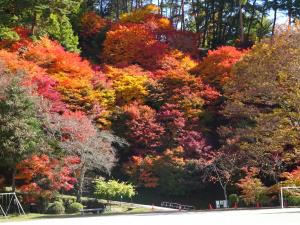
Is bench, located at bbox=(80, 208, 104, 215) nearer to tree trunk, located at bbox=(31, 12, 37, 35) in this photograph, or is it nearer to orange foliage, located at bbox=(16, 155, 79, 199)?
orange foliage, located at bbox=(16, 155, 79, 199)

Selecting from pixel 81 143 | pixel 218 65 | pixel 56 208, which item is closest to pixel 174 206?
pixel 81 143

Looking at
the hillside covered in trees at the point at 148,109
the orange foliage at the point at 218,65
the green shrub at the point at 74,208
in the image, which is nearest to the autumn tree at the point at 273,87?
the hillside covered in trees at the point at 148,109

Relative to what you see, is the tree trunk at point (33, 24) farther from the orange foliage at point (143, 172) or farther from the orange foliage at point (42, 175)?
the orange foliage at point (42, 175)

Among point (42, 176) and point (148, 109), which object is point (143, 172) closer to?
point (148, 109)

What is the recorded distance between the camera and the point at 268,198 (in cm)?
2281

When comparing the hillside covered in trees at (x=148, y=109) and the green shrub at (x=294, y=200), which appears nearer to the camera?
the green shrub at (x=294, y=200)

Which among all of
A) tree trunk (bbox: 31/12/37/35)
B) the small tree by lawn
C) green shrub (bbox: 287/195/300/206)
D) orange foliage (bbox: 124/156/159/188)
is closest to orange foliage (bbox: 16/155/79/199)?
the small tree by lawn

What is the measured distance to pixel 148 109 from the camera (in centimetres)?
3056

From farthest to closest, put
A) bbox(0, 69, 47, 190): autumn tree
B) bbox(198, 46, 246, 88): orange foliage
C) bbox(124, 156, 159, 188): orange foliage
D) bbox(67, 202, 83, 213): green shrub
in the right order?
bbox(198, 46, 246, 88): orange foliage → bbox(124, 156, 159, 188): orange foliage → bbox(67, 202, 83, 213): green shrub → bbox(0, 69, 47, 190): autumn tree

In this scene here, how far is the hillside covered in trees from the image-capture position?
20641mm

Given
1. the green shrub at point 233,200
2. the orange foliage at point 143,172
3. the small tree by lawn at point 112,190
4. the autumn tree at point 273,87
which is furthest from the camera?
the orange foliage at point 143,172

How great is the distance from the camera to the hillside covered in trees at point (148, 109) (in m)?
20.6

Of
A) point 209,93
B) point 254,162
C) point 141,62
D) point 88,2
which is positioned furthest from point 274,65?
point 88,2

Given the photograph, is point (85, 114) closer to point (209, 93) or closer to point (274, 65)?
point (209, 93)
